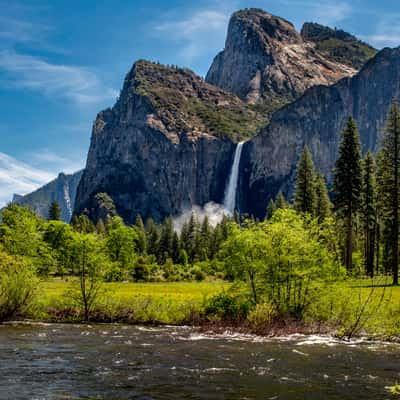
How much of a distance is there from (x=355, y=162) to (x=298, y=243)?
26.2 m

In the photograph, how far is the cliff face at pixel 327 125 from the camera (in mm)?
183125

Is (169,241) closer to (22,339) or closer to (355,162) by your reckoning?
(355,162)

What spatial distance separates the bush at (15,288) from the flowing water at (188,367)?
296 centimetres

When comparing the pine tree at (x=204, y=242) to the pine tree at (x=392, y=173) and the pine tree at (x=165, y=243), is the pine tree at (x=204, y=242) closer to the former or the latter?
the pine tree at (x=165, y=243)

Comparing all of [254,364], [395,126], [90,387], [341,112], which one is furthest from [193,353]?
[341,112]

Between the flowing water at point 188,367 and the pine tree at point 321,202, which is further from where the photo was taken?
the pine tree at point 321,202

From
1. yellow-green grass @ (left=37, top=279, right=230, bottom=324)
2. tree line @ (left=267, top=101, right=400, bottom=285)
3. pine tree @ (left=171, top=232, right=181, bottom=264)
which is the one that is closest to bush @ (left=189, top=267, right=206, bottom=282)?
tree line @ (left=267, top=101, right=400, bottom=285)

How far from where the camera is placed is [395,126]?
4225cm

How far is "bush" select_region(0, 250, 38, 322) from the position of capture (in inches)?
1004

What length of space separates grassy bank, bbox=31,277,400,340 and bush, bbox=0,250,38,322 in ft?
3.50

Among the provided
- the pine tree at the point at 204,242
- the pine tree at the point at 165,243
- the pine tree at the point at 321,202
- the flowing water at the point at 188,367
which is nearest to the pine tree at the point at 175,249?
the pine tree at the point at 165,243

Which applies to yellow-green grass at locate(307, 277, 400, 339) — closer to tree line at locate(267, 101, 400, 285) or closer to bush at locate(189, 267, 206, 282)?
tree line at locate(267, 101, 400, 285)

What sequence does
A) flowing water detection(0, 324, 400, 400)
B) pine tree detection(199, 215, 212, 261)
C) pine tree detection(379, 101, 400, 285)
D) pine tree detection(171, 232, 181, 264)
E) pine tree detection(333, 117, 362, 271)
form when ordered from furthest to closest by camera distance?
1. pine tree detection(171, 232, 181, 264)
2. pine tree detection(199, 215, 212, 261)
3. pine tree detection(333, 117, 362, 271)
4. pine tree detection(379, 101, 400, 285)
5. flowing water detection(0, 324, 400, 400)

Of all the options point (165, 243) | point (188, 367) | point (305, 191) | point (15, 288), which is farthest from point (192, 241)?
point (188, 367)
